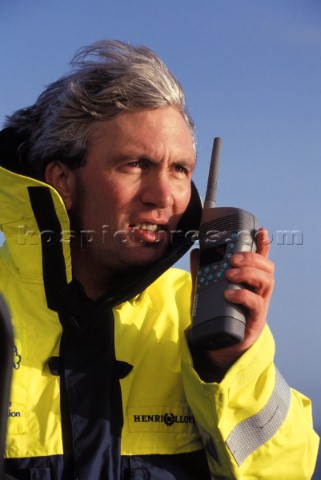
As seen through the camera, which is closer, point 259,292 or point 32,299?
point 259,292

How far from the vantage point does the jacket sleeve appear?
2.70m

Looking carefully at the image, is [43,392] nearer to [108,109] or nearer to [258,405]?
[258,405]

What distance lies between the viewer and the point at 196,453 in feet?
9.70

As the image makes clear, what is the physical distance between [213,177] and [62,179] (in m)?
0.86

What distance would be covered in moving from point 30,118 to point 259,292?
6.18ft

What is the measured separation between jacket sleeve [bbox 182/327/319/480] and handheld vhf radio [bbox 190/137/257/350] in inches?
7.7

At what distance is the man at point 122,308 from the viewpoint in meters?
2.72

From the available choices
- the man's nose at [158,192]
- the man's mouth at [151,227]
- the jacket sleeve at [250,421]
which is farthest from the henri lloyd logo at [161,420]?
the man's nose at [158,192]

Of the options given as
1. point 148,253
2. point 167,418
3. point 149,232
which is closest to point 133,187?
point 149,232

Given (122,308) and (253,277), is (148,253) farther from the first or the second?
(253,277)

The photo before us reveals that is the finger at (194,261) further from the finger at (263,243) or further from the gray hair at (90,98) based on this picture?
the gray hair at (90,98)

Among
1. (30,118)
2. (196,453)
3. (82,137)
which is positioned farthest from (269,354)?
(30,118)

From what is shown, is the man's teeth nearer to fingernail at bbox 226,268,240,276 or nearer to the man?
the man

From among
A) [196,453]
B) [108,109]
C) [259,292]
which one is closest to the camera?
[259,292]
